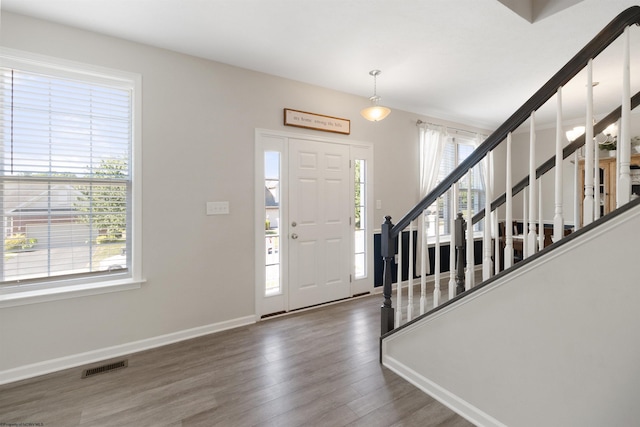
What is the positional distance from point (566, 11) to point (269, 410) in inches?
143

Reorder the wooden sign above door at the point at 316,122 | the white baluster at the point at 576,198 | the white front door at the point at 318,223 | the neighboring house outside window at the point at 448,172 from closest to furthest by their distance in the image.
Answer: the white baluster at the point at 576,198 < the wooden sign above door at the point at 316,122 < the white front door at the point at 318,223 < the neighboring house outside window at the point at 448,172

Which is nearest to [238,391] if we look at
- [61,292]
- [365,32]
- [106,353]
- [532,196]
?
[106,353]

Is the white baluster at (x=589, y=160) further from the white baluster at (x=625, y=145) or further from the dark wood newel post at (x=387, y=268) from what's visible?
the dark wood newel post at (x=387, y=268)

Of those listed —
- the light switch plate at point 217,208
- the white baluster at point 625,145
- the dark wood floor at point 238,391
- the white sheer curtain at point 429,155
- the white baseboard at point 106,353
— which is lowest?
the dark wood floor at point 238,391

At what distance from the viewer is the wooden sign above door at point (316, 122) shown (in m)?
3.45

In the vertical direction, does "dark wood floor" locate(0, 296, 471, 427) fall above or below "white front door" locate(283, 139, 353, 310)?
below

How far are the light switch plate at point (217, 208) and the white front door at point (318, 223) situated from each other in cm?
76

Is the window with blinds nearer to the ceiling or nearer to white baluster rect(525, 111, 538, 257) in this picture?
the ceiling

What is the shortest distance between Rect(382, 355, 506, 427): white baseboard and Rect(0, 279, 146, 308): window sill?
91.7 inches

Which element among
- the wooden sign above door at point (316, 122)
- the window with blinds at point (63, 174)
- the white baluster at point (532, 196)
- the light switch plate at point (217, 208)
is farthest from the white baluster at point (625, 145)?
the window with blinds at point (63, 174)

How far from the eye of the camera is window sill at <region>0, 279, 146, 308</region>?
88.1 inches

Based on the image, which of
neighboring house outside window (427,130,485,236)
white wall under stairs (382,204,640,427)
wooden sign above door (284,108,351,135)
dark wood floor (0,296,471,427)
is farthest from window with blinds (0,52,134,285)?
neighboring house outside window (427,130,485,236)

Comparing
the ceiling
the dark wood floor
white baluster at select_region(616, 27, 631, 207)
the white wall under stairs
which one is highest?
the ceiling

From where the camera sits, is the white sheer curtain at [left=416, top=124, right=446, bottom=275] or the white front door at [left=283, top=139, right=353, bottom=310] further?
the white sheer curtain at [left=416, top=124, right=446, bottom=275]
